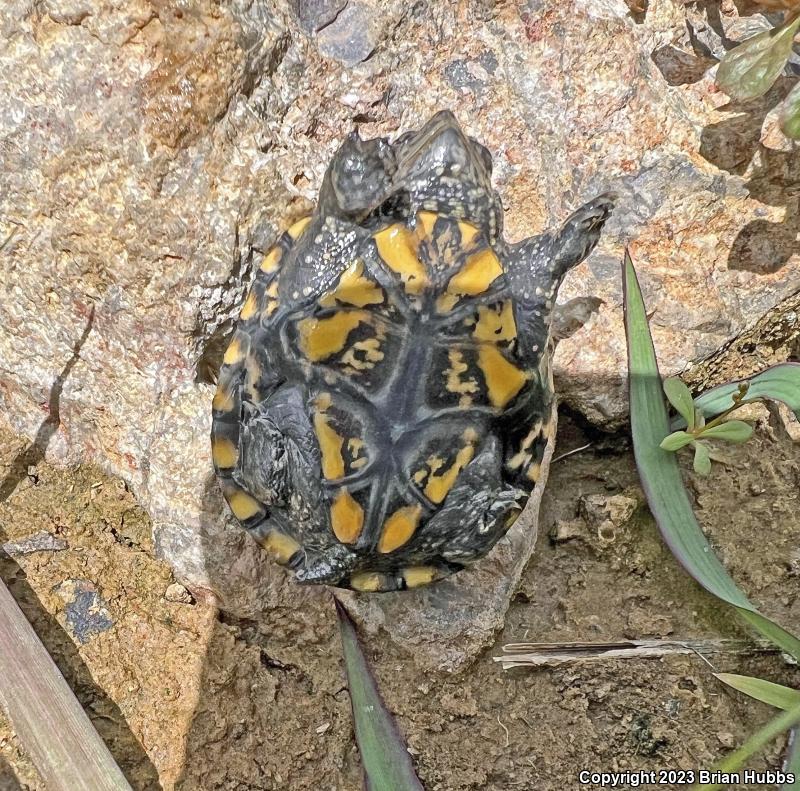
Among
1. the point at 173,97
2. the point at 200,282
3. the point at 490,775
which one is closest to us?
the point at 173,97

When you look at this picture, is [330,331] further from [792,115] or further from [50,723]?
[50,723]

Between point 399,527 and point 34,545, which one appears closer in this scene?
point 399,527

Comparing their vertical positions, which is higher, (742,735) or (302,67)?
(302,67)

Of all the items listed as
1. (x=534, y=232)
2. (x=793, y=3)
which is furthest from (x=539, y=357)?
(x=793, y=3)

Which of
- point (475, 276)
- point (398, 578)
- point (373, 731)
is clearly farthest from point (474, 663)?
point (475, 276)

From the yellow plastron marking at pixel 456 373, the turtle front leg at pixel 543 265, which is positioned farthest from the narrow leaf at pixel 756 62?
the yellow plastron marking at pixel 456 373

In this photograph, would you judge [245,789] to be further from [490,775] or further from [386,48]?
[386,48]

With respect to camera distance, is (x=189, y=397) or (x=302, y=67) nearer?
(x=302, y=67)
